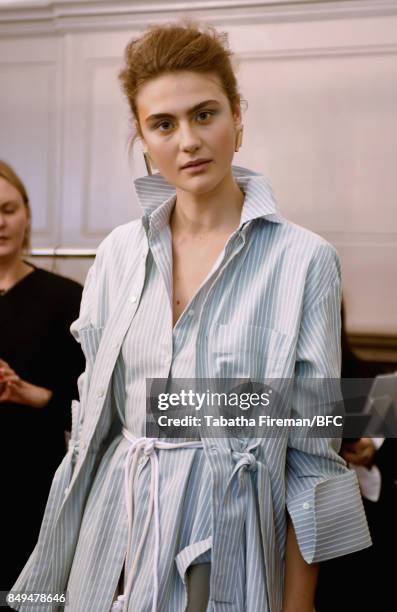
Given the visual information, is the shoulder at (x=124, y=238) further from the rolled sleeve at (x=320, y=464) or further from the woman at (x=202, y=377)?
the rolled sleeve at (x=320, y=464)

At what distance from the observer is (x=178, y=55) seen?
916 mm

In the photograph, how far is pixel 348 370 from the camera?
5.35 feet

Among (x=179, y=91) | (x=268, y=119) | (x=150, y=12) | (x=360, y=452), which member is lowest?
(x=360, y=452)

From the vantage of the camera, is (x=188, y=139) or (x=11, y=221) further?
(x=11, y=221)

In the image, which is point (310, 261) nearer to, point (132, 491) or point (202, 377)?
point (202, 377)

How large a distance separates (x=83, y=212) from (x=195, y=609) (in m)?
2.11

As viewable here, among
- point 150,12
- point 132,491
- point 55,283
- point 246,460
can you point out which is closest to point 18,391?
point 55,283

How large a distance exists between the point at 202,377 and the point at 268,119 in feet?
5.83

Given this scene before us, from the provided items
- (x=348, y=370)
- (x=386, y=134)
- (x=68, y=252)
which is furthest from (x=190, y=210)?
(x=386, y=134)

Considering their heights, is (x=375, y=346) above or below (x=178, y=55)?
below

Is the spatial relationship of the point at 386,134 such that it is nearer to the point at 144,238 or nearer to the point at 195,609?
the point at 144,238

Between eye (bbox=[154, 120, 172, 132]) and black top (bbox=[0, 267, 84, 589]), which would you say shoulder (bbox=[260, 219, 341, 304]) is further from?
black top (bbox=[0, 267, 84, 589])

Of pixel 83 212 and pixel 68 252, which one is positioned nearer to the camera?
pixel 68 252

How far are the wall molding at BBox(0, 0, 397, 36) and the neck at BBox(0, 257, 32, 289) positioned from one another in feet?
4.29
